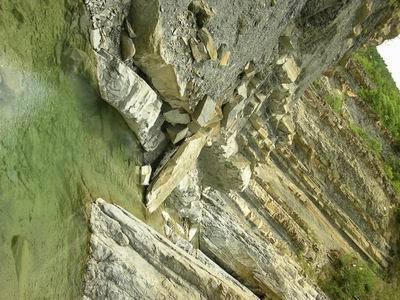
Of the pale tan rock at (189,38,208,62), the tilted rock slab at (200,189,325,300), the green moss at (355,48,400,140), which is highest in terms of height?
the green moss at (355,48,400,140)

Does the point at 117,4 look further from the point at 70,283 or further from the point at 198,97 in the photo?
the point at 70,283

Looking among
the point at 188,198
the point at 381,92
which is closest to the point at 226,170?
the point at 188,198

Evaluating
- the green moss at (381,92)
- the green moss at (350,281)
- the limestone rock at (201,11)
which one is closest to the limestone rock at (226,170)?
the limestone rock at (201,11)

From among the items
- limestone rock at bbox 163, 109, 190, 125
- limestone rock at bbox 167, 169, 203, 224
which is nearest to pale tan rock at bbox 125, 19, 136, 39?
limestone rock at bbox 163, 109, 190, 125

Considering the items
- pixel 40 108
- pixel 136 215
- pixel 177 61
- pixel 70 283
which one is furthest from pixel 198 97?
pixel 70 283

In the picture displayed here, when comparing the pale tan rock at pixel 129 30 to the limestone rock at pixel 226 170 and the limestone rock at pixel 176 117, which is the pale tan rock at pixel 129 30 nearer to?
the limestone rock at pixel 176 117

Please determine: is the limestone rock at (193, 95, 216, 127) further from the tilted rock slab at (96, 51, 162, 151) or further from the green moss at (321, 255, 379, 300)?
the green moss at (321, 255, 379, 300)

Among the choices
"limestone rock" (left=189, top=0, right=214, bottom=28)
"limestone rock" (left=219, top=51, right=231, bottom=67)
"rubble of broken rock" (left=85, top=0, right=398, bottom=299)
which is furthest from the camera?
"limestone rock" (left=219, top=51, right=231, bottom=67)

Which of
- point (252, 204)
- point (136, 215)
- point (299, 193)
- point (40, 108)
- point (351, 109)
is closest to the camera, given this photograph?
point (40, 108)
